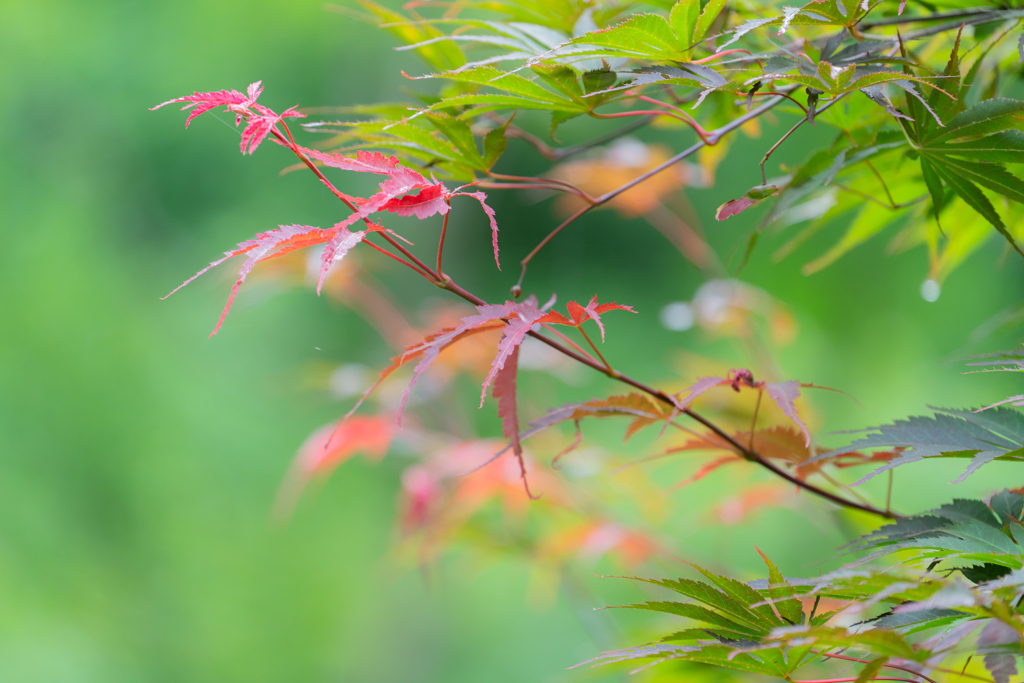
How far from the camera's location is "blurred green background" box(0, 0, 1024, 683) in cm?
141

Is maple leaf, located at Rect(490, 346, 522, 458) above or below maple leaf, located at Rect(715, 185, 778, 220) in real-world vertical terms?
below

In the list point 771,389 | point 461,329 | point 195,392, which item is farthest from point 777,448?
point 195,392

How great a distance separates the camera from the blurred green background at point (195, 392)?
141 centimetres

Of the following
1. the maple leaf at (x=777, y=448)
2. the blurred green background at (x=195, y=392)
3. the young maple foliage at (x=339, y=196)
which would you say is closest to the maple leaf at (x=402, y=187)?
the young maple foliage at (x=339, y=196)

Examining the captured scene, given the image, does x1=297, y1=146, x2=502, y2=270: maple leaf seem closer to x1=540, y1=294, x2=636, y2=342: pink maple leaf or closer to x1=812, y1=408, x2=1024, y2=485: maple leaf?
x1=540, y1=294, x2=636, y2=342: pink maple leaf

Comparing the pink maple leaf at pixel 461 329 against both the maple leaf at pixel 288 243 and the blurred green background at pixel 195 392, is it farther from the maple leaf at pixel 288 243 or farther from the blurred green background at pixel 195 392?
the blurred green background at pixel 195 392

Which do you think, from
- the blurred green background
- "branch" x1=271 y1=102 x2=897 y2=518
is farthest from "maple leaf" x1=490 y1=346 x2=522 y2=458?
the blurred green background

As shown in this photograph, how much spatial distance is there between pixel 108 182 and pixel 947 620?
1.78m

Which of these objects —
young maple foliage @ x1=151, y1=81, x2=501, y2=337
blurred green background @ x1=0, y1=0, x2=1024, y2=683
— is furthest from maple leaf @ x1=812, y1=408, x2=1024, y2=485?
blurred green background @ x1=0, y1=0, x2=1024, y2=683

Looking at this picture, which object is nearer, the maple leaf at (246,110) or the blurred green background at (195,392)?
the maple leaf at (246,110)

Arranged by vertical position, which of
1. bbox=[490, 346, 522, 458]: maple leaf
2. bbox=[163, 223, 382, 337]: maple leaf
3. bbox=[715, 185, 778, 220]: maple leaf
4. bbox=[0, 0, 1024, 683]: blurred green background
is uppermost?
bbox=[715, 185, 778, 220]: maple leaf

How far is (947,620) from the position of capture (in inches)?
7.4

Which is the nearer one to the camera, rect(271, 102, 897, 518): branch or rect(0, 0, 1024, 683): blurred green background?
rect(271, 102, 897, 518): branch

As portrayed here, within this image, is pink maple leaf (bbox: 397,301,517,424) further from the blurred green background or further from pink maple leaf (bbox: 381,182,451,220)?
the blurred green background
